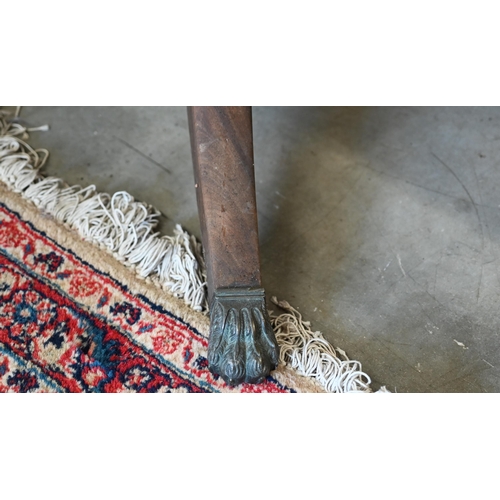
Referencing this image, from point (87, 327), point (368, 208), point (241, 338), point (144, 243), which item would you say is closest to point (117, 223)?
point (144, 243)

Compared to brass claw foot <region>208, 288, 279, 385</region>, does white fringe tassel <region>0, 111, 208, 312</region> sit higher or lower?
higher

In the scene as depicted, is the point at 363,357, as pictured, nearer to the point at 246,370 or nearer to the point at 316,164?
the point at 246,370

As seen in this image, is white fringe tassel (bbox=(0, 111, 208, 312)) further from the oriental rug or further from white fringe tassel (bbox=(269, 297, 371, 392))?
white fringe tassel (bbox=(269, 297, 371, 392))

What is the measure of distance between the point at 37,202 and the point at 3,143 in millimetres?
193

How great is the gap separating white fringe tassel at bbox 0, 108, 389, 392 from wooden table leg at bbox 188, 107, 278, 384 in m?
0.09

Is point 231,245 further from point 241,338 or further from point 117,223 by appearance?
point 117,223

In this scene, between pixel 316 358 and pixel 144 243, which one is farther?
pixel 144 243

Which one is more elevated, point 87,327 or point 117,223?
point 117,223

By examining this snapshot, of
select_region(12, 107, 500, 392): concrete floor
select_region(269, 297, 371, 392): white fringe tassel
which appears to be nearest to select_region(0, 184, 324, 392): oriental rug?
select_region(269, 297, 371, 392): white fringe tassel

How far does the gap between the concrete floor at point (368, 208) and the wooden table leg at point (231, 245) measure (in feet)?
0.52

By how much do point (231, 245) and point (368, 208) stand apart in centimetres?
38

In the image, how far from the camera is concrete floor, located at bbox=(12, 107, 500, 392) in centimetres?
114

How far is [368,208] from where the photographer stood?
133 centimetres

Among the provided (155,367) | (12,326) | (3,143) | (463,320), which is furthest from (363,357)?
(3,143)
